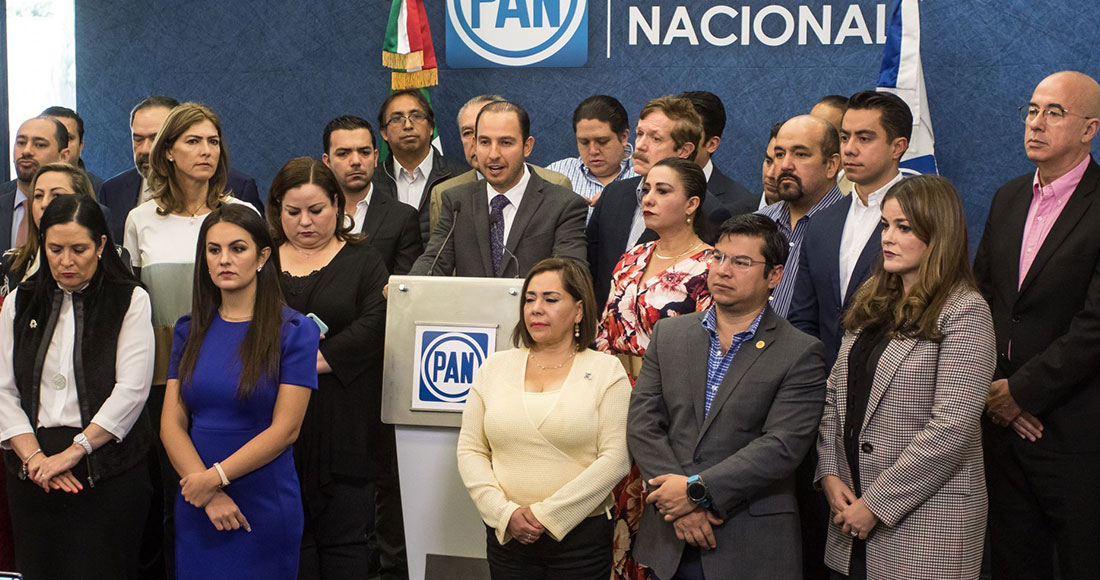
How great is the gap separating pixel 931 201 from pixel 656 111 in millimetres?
1416

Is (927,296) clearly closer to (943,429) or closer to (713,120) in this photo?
(943,429)

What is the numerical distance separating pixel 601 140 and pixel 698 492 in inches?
90.9

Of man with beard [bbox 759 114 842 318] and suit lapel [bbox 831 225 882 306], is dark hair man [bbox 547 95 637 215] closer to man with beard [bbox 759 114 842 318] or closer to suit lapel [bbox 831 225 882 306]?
man with beard [bbox 759 114 842 318]

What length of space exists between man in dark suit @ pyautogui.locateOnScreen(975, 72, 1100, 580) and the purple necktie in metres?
1.55

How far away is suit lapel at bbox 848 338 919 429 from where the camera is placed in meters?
2.86

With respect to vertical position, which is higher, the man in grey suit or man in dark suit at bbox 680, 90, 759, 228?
man in dark suit at bbox 680, 90, 759, 228

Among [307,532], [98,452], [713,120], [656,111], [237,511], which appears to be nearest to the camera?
[237,511]

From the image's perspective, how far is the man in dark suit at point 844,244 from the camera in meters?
3.38

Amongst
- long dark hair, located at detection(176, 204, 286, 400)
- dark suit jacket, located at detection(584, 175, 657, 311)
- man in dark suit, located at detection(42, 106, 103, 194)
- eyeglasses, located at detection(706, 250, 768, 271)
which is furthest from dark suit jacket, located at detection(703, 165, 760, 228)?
man in dark suit, located at detection(42, 106, 103, 194)

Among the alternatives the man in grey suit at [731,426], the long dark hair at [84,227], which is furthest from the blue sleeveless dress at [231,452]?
the man in grey suit at [731,426]

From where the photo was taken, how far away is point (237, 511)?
2.99m

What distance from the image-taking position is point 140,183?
168 inches

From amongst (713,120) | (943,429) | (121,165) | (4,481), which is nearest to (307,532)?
(4,481)

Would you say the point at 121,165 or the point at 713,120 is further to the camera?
the point at 121,165
